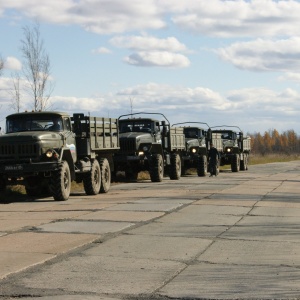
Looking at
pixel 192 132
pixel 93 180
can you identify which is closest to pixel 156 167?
pixel 93 180

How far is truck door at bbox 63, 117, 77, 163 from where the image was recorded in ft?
65.4

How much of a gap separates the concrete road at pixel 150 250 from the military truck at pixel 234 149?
76.3 feet

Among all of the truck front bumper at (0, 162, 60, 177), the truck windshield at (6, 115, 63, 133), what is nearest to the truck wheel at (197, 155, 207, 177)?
the truck windshield at (6, 115, 63, 133)

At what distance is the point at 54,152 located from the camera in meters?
18.7

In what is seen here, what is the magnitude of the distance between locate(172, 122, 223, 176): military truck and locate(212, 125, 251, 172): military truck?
303 centimetres

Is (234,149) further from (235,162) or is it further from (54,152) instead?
(54,152)

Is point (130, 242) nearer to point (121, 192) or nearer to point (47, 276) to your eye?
point (47, 276)

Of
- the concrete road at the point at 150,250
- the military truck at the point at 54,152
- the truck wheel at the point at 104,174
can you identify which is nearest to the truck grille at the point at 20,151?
the military truck at the point at 54,152

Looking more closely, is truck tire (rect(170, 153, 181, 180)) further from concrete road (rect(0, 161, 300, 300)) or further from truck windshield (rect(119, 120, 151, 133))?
concrete road (rect(0, 161, 300, 300))

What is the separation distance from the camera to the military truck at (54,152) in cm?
1859

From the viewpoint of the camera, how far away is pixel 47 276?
809 centimetres

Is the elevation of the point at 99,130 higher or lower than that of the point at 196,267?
higher

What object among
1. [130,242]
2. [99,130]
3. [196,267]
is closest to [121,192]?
[99,130]

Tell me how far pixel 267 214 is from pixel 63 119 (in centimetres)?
717
